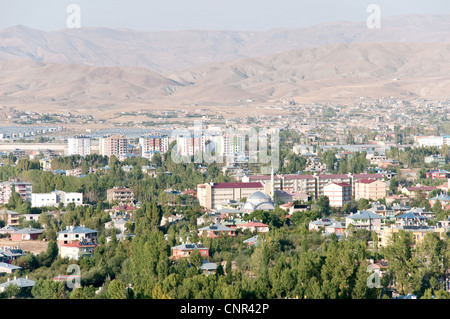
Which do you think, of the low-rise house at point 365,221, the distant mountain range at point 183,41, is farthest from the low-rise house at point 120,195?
the distant mountain range at point 183,41

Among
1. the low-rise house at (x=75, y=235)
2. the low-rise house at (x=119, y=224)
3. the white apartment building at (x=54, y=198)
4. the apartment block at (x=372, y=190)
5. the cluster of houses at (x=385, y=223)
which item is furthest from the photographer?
the apartment block at (x=372, y=190)

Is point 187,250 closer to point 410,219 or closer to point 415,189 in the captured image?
Answer: point 410,219

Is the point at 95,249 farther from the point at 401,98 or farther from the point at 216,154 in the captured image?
the point at 401,98

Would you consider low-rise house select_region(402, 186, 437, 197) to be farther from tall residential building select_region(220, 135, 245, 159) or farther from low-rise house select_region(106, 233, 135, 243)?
tall residential building select_region(220, 135, 245, 159)

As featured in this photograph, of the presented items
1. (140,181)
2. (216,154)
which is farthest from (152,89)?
(140,181)

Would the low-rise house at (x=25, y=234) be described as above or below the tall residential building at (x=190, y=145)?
below

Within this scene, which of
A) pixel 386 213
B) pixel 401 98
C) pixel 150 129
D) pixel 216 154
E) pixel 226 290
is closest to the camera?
pixel 226 290

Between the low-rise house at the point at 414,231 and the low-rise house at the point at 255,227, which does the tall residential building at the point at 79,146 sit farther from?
the low-rise house at the point at 414,231
